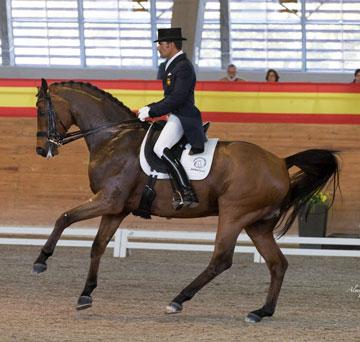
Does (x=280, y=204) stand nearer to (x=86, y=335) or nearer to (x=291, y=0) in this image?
(x=86, y=335)

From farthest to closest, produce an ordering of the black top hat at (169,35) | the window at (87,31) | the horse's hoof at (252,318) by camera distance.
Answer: the window at (87,31) < the black top hat at (169,35) < the horse's hoof at (252,318)

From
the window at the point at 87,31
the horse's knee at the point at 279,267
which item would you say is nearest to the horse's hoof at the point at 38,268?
the horse's knee at the point at 279,267

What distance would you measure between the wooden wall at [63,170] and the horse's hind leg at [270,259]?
457cm

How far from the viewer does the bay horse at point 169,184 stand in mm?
6906

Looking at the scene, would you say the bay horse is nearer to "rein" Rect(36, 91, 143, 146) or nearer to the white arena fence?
"rein" Rect(36, 91, 143, 146)

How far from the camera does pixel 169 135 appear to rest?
23.1 ft

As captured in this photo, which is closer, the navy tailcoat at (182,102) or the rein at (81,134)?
the navy tailcoat at (182,102)

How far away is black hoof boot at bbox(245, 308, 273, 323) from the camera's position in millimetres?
6734

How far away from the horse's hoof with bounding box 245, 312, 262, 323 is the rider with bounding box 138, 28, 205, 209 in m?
0.95

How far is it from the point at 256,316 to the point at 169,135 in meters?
1.50

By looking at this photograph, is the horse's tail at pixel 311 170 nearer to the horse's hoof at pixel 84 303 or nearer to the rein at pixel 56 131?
the rein at pixel 56 131

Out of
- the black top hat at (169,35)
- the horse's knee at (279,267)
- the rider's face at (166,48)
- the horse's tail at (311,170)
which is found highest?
the black top hat at (169,35)

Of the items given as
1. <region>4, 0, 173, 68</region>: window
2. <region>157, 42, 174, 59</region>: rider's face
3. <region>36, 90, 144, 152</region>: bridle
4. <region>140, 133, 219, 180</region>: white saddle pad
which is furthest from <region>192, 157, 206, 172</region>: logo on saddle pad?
<region>4, 0, 173, 68</region>: window

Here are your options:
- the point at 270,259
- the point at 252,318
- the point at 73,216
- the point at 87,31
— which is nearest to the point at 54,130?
the point at 73,216
